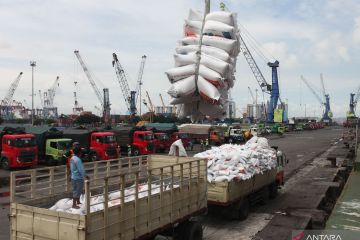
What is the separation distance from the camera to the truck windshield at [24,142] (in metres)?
26.4

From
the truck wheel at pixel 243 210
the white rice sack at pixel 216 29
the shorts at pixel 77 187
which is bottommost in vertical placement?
the truck wheel at pixel 243 210

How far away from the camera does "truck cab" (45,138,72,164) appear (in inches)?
1115

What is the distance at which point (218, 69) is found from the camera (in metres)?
9.14

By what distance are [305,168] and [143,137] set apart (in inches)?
543

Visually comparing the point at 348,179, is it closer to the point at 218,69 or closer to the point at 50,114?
the point at 218,69

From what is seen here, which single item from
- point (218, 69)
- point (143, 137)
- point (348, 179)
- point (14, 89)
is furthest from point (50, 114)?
point (218, 69)

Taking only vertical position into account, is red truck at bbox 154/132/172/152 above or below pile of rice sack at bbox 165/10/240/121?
below

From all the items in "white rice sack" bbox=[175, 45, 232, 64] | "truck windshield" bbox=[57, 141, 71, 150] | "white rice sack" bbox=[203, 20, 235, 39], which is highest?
"white rice sack" bbox=[203, 20, 235, 39]

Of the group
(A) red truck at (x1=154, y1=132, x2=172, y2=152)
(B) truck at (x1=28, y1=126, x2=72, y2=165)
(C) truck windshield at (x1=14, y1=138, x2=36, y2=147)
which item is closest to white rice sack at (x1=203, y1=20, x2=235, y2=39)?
(C) truck windshield at (x1=14, y1=138, x2=36, y2=147)

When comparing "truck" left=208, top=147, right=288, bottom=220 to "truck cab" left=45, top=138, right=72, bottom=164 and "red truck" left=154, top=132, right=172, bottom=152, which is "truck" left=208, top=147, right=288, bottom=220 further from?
"red truck" left=154, top=132, right=172, bottom=152

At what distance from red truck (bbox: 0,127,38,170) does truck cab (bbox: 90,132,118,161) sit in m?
4.88

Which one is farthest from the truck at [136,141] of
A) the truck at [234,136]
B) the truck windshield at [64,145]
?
the truck at [234,136]

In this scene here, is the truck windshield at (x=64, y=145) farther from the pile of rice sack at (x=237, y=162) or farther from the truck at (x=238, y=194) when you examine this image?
the truck at (x=238, y=194)

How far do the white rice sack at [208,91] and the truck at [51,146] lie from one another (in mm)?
20674
